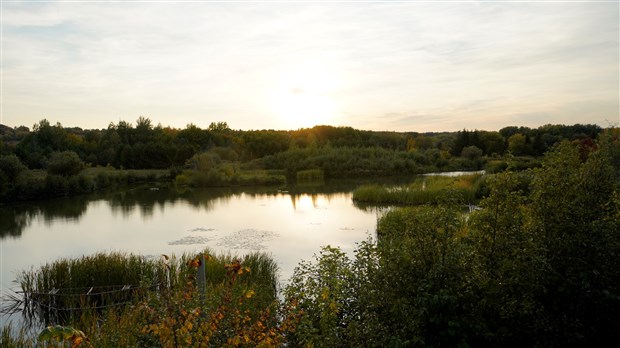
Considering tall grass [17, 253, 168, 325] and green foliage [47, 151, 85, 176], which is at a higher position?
green foliage [47, 151, 85, 176]

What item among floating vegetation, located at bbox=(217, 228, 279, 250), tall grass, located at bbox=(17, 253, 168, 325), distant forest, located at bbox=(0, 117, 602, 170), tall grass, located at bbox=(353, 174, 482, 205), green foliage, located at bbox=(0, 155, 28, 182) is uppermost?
distant forest, located at bbox=(0, 117, 602, 170)

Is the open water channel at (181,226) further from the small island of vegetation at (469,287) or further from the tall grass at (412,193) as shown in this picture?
the small island of vegetation at (469,287)

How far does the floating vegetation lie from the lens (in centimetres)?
1676

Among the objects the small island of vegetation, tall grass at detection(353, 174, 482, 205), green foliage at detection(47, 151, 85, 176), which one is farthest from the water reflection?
the small island of vegetation

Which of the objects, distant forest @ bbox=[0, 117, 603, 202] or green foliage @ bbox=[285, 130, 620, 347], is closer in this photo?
green foliage @ bbox=[285, 130, 620, 347]

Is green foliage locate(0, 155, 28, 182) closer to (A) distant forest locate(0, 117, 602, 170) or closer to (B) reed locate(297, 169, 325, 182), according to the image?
(A) distant forest locate(0, 117, 602, 170)

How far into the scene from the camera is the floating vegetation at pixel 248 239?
16761mm

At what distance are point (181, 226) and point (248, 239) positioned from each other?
188 inches

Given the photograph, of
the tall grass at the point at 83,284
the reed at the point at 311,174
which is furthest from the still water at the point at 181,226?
the reed at the point at 311,174

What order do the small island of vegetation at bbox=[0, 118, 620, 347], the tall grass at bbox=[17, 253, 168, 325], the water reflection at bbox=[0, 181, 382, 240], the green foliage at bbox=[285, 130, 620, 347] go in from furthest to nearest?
1. the water reflection at bbox=[0, 181, 382, 240]
2. the tall grass at bbox=[17, 253, 168, 325]
3. the green foliage at bbox=[285, 130, 620, 347]
4. the small island of vegetation at bbox=[0, 118, 620, 347]

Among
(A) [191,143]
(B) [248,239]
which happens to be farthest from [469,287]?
(A) [191,143]

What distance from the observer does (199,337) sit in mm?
4145

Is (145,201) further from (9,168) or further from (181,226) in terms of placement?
(181,226)

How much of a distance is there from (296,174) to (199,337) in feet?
152
